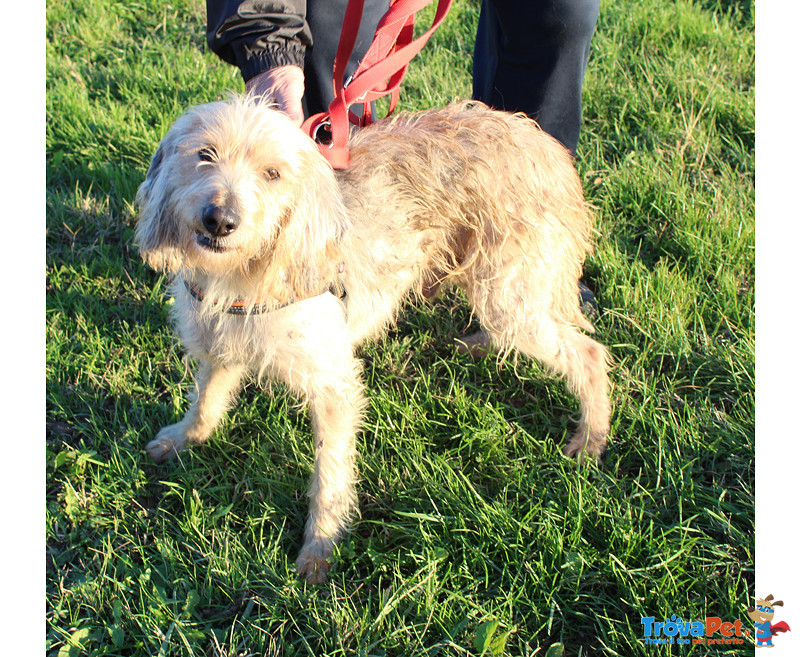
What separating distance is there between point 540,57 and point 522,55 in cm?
10

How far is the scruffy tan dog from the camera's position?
208 cm

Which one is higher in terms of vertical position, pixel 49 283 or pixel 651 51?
pixel 651 51

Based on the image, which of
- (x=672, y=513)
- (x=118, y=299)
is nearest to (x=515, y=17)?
(x=672, y=513)

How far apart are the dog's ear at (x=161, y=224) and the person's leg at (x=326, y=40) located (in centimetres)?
157

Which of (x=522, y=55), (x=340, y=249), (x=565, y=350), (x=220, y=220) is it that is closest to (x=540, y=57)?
(x=522, y=55)

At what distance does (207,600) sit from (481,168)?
2.01 m

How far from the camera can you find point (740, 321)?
3.23 metres

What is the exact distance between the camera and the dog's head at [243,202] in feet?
6.50

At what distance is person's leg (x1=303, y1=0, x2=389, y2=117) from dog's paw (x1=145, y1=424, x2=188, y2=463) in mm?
2069

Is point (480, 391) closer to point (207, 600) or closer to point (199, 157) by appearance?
point (207, 600)

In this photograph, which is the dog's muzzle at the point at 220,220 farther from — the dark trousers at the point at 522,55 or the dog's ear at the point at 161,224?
the dark trousers at the point at 522,55

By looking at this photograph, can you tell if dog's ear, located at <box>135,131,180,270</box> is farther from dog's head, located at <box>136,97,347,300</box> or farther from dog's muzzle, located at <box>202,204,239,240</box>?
dog's muzzle, located at <box>202,204,239,240</box>

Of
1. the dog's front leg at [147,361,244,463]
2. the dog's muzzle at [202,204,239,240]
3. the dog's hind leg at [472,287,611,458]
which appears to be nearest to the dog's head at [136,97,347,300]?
the dog's muzzle at [202,204,239,240]

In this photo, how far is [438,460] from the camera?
2674 millimetres
